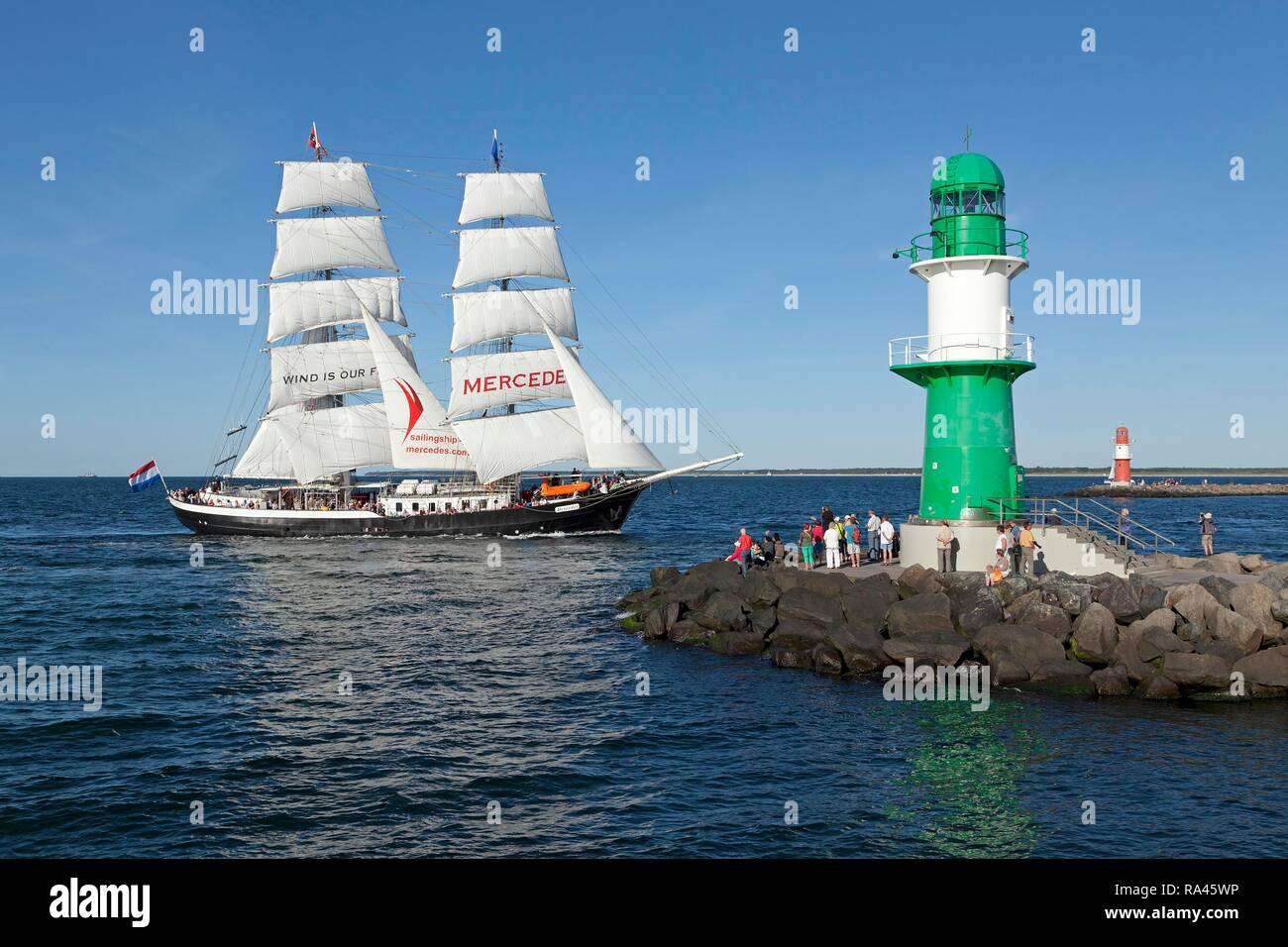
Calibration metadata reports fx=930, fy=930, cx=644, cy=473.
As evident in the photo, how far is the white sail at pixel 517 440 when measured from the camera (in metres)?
66.2

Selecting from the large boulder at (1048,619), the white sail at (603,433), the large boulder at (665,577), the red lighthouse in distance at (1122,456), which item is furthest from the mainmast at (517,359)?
the red lighthouse in distance at (1122,456)

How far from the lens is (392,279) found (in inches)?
2933

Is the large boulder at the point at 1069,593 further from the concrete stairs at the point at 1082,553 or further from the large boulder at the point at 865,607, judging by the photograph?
the large boulder at the point at 865,607

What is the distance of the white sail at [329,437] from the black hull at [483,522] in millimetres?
5701

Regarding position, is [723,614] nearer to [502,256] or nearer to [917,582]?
[917,582]

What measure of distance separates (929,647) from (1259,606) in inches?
258

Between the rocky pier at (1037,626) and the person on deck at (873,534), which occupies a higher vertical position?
the person on deck at (873,534)

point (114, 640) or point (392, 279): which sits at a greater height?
point (392, 279)

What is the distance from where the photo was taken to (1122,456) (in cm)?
11456

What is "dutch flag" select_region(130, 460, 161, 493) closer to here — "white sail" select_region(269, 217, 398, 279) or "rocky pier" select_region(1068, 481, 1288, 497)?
"white sail" select_region(269, 217, 398, 279)

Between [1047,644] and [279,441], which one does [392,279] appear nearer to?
[279,441]
